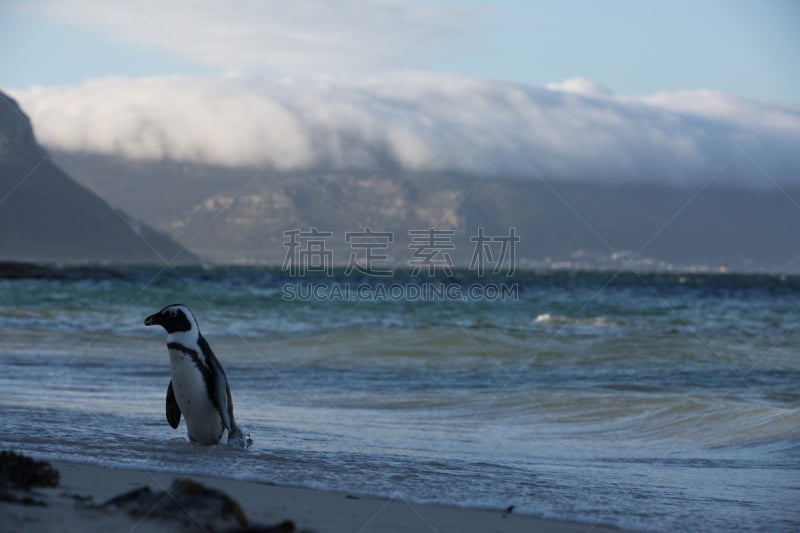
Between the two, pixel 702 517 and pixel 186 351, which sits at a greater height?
pixel 186 351

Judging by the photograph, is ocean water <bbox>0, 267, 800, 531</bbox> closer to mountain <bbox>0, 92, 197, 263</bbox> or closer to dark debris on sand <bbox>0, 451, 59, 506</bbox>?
dark debris on sand <bbox>0, 451, 59, 506</bbox>

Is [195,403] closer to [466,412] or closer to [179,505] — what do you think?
[179,505]

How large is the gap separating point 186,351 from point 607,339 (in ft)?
34.0

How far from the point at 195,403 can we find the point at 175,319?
1.64 feet

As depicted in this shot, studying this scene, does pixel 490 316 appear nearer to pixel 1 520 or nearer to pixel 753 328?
pixel 753 328

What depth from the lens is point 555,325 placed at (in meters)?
19.2

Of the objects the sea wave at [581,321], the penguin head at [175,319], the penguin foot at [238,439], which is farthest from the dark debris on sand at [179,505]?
the sea wave at [581,321]

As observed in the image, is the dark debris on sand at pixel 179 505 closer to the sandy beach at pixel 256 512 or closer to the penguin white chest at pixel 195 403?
the sandy beach at pixel 256 512

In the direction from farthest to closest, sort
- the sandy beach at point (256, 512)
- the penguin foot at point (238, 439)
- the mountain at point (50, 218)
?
the mountain at point (50, 218), the penguin foot at point (238, 439), the sandy beach at point (256, 512)

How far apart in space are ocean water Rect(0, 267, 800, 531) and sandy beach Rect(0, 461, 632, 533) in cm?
22

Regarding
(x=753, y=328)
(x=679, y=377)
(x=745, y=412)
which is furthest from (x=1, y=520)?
(x=753, y=328)

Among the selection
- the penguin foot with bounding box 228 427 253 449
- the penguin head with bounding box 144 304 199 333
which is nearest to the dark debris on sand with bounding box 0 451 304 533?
the penguin foot with bounding box 228 427 253 449

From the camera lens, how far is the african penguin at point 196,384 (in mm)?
5906

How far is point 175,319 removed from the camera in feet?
19.6
